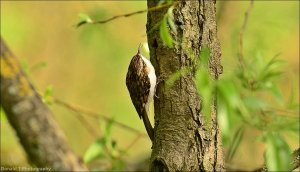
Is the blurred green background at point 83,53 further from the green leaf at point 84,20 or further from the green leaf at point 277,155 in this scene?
the green leaf at point 277,155

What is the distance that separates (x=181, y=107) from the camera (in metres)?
2.29

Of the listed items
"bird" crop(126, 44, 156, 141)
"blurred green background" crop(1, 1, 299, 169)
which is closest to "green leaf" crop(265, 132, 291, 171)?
"bird" crop(126, 44, 156, 141)

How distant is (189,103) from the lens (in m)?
2.28

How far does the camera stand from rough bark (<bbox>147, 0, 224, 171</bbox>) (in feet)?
7.43

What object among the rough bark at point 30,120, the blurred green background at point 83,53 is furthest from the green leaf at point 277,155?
the blurred green background at point 83,53

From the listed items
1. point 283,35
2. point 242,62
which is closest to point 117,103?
point 283,35

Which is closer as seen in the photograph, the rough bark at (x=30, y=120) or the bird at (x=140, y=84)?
the rough bark at (x=30, y=120)

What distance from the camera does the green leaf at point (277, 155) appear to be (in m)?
1.51

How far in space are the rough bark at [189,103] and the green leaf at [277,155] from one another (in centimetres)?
74

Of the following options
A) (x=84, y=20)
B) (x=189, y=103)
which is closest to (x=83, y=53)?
(x=84, y=20)

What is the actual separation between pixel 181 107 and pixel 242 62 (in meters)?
1.14

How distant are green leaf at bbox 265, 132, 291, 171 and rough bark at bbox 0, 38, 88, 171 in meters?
0.54

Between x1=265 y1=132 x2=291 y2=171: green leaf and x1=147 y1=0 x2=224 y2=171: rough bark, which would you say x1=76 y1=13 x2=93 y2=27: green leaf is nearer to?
x1=147 y1=0 x2=224 y2=171: rough bark

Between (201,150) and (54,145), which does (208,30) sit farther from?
(54,145)
